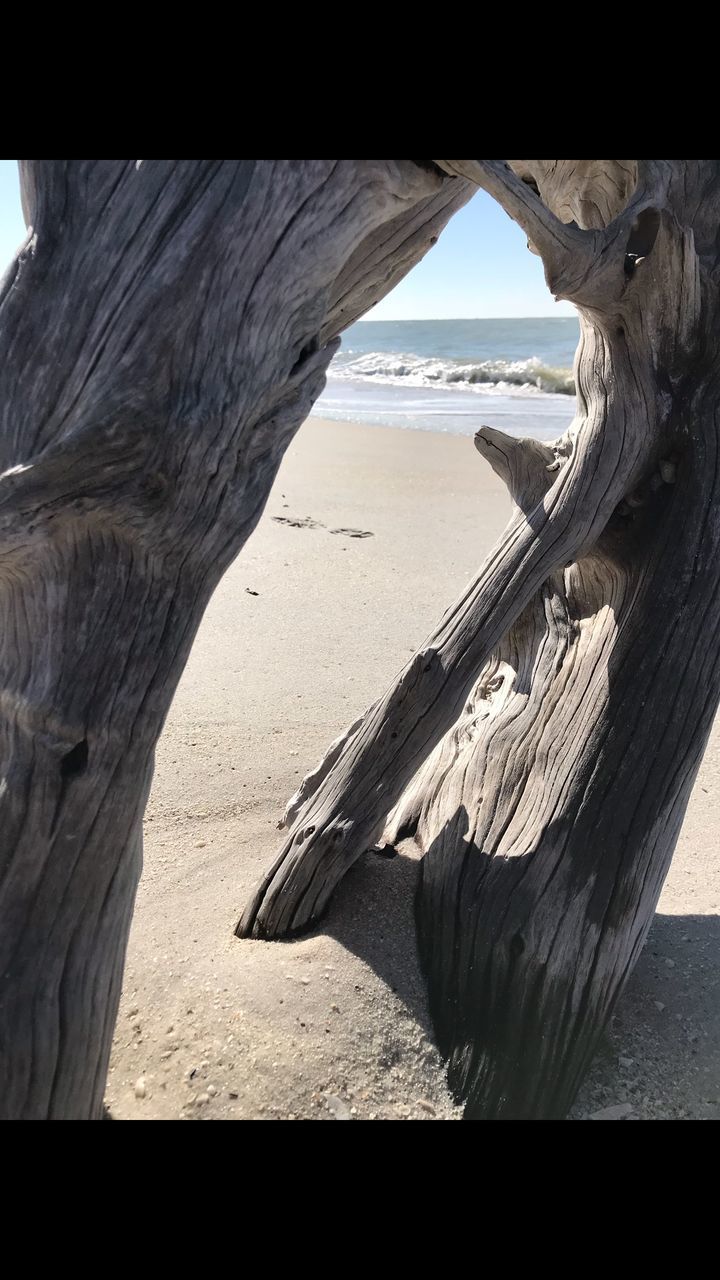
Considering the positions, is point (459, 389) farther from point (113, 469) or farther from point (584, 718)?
point (113, 469)

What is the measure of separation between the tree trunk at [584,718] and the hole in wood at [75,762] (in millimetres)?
1087

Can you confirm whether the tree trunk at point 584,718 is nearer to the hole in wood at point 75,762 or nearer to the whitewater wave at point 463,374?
the hole in wood at point 75,762

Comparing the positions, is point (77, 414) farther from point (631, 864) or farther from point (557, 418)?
point (557, 418)

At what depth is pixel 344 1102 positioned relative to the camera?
2.17 metres

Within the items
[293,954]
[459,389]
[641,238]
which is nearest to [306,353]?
[641,238]

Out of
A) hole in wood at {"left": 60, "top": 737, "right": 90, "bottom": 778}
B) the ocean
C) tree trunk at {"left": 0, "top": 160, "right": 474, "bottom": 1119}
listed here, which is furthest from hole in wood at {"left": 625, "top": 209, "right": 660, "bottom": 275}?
the ocean

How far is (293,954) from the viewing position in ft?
8.30

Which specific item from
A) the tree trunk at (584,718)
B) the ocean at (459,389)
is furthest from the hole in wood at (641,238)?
the ocean at (459,389)

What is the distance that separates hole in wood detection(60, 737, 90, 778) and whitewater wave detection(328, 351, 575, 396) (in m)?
19.6

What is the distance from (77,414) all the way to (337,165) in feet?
2.03

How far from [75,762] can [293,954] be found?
1129 millimetres

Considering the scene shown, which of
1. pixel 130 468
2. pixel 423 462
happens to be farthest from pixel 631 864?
pixel 423 462

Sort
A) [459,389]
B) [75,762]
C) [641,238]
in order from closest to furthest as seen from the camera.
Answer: [75,762]
[641,238]
[459,389]

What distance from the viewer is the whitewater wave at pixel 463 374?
21328mm
